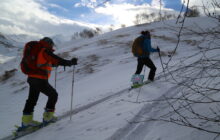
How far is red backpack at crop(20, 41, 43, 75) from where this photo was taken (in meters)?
3.69

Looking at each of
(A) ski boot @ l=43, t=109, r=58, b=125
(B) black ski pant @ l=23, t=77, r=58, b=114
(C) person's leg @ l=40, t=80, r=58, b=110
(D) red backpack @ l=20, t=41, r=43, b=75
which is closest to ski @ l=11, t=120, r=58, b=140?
(A) ski boot @ l=43, t=109, r=58, b=125

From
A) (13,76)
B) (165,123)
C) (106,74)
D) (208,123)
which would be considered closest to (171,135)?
(165,123)

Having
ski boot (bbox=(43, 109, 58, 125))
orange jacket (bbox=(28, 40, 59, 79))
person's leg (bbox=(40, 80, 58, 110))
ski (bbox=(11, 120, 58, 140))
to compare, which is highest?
orange jacket (bbox=(28, 40, 59, 79))

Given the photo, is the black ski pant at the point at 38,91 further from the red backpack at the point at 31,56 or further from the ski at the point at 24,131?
the ski at the point at 24,131

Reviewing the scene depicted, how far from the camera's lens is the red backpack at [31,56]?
3.69 metres

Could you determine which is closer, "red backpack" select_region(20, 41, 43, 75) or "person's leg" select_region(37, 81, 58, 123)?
"red backpack" select_region(20, 41, 43, 75)

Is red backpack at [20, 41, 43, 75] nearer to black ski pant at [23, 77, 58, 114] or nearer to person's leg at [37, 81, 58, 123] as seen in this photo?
black ski pant at [23, 77, 58, 114]

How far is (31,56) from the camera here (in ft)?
Answer: 12.1

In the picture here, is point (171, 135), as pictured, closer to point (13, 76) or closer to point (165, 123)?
point (165, 123)

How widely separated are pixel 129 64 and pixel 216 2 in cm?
992

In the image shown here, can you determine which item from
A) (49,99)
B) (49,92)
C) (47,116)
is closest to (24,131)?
(47,116)

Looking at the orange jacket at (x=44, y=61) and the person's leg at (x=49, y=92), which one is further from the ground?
the orange jacket at (x=44, y=61)

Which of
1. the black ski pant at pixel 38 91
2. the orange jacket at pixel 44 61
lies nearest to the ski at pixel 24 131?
the black ski pant at pixel 38 91

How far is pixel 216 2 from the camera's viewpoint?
192 cm
